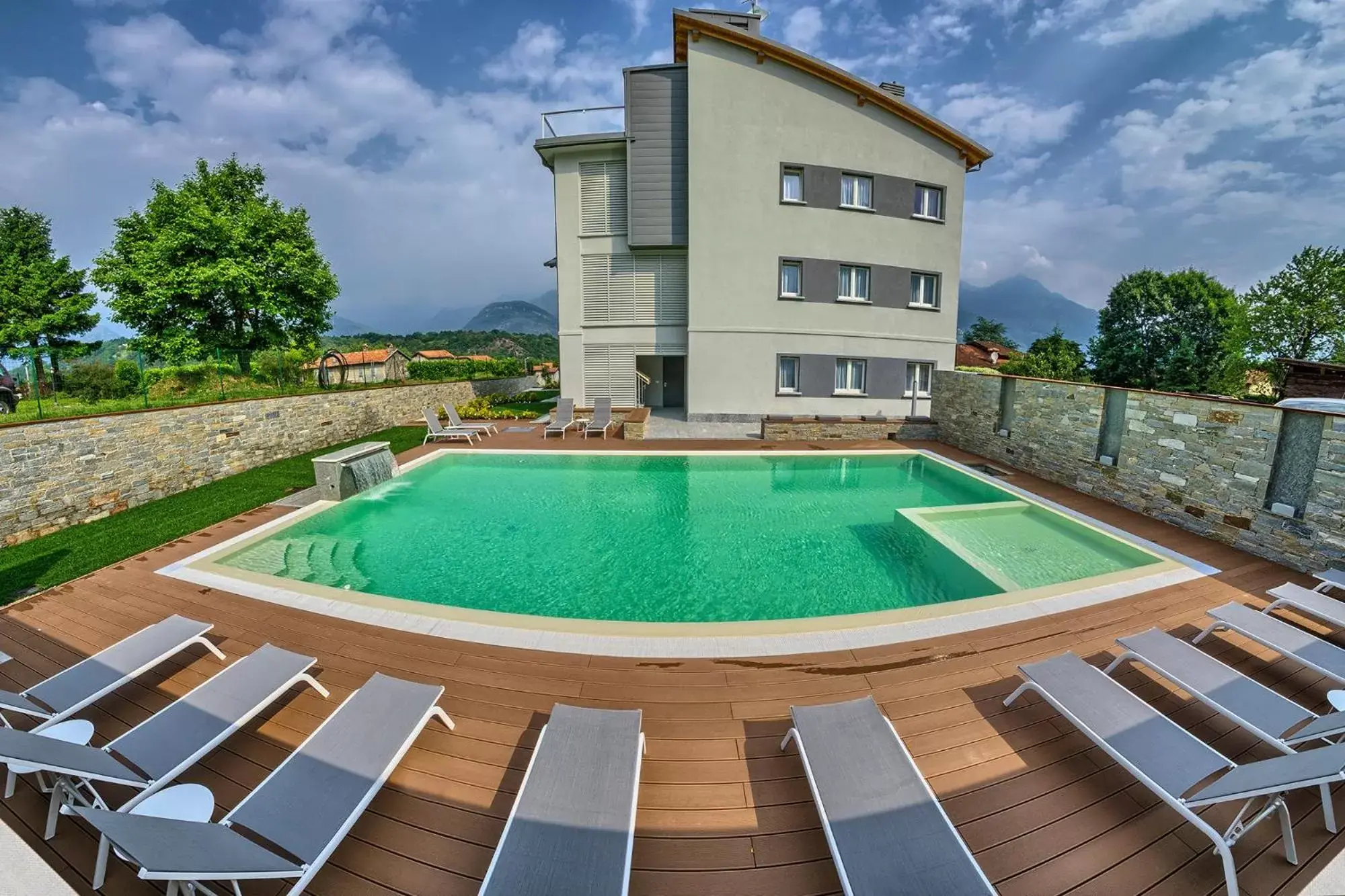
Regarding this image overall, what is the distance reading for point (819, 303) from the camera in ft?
58.6

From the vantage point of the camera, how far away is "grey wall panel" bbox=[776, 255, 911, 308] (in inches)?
696

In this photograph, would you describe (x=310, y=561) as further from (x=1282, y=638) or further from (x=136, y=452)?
(x=1282, y=638)

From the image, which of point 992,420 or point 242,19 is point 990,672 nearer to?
point 992,420

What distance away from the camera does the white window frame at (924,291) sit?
1866 cm

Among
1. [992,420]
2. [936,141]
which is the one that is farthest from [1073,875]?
[936,141]

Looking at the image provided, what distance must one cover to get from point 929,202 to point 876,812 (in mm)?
21228

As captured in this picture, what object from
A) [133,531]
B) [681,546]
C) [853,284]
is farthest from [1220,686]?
[853,284]

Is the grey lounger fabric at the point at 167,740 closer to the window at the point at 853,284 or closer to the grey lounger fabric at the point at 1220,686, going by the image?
the grey lounger fabric at the point at 1220,686

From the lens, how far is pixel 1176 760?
9.13 ft

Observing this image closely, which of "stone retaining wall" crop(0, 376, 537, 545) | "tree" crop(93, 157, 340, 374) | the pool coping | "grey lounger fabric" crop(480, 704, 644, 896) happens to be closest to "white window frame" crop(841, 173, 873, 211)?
the pool coping

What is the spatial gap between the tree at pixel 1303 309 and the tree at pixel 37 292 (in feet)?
207

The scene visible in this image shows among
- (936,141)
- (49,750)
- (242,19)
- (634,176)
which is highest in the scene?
(242,19)

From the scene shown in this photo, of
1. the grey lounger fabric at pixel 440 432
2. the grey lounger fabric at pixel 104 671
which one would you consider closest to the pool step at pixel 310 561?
the grey lounger fabric at pixel 104 671

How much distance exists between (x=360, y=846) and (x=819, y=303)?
1829 cm
